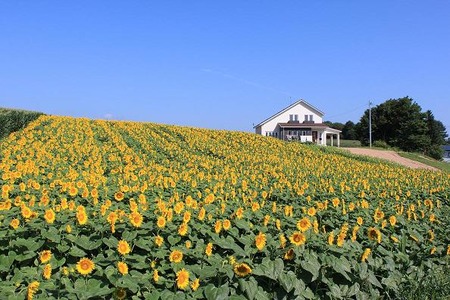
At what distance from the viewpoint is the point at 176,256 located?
2863 mm

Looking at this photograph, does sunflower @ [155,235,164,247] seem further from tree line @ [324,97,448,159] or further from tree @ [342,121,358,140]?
tree @ [342,121,358,140]

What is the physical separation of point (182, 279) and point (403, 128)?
62777 millimetres

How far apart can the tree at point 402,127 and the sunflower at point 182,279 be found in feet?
198

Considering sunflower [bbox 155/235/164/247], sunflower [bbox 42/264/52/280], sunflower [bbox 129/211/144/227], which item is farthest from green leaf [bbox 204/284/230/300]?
sunflower [bbox 42/264/52/280]

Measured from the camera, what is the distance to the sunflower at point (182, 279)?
261 cm

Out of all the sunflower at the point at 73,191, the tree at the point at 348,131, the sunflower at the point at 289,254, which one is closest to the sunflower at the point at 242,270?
the sunflower at the point at 289,254

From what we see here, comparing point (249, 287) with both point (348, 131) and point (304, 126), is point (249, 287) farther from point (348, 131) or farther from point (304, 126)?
point (348, 131)

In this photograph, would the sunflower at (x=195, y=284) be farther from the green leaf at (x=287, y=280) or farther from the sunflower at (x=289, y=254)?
the sunflower at (x=289, y=254)

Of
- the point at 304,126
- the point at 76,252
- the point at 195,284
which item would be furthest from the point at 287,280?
the point at 304,126

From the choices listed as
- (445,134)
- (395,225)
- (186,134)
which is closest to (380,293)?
(395,225)

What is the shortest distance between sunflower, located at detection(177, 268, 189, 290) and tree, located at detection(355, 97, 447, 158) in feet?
198

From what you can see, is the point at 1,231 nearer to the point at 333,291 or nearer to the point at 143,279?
the point at 143,279

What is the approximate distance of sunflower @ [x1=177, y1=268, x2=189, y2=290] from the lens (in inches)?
103

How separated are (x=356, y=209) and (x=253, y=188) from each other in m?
1.57
